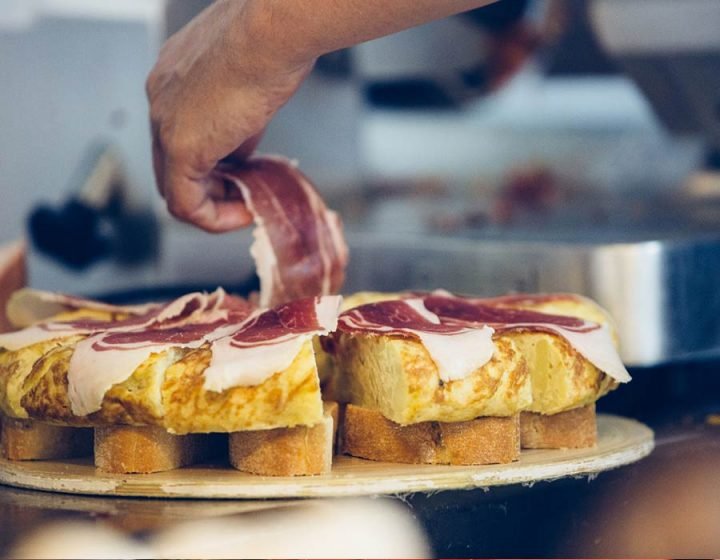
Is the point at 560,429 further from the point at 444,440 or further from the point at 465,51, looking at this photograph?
the point at 465,51

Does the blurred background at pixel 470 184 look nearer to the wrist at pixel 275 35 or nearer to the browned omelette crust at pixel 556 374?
the browned omelette crust at pixel 556 374

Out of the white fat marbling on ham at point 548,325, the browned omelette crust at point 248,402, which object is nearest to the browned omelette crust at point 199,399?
the browned omelette crust at point 248,402

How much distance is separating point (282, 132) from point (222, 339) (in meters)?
1.66

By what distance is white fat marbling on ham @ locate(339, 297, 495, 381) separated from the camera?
4.85 ft

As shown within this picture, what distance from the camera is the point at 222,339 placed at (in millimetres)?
1485

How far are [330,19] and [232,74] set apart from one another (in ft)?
0.59

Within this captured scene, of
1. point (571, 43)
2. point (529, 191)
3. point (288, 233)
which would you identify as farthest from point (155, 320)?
point (529, 191)

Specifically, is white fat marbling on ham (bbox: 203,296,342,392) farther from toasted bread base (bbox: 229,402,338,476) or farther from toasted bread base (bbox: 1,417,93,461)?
toasted bread base (bbox: 1,417,93,461)

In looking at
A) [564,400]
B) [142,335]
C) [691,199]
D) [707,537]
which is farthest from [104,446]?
[691,199]

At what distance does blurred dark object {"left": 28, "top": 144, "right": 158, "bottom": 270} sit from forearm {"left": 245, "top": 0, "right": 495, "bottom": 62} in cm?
131

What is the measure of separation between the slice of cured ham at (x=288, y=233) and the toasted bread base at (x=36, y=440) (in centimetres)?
34

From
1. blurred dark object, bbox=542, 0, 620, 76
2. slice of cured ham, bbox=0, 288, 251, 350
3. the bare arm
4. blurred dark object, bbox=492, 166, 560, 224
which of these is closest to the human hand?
the bare arm

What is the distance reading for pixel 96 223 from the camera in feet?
9.20

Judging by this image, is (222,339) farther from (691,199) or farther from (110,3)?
(691,199)
